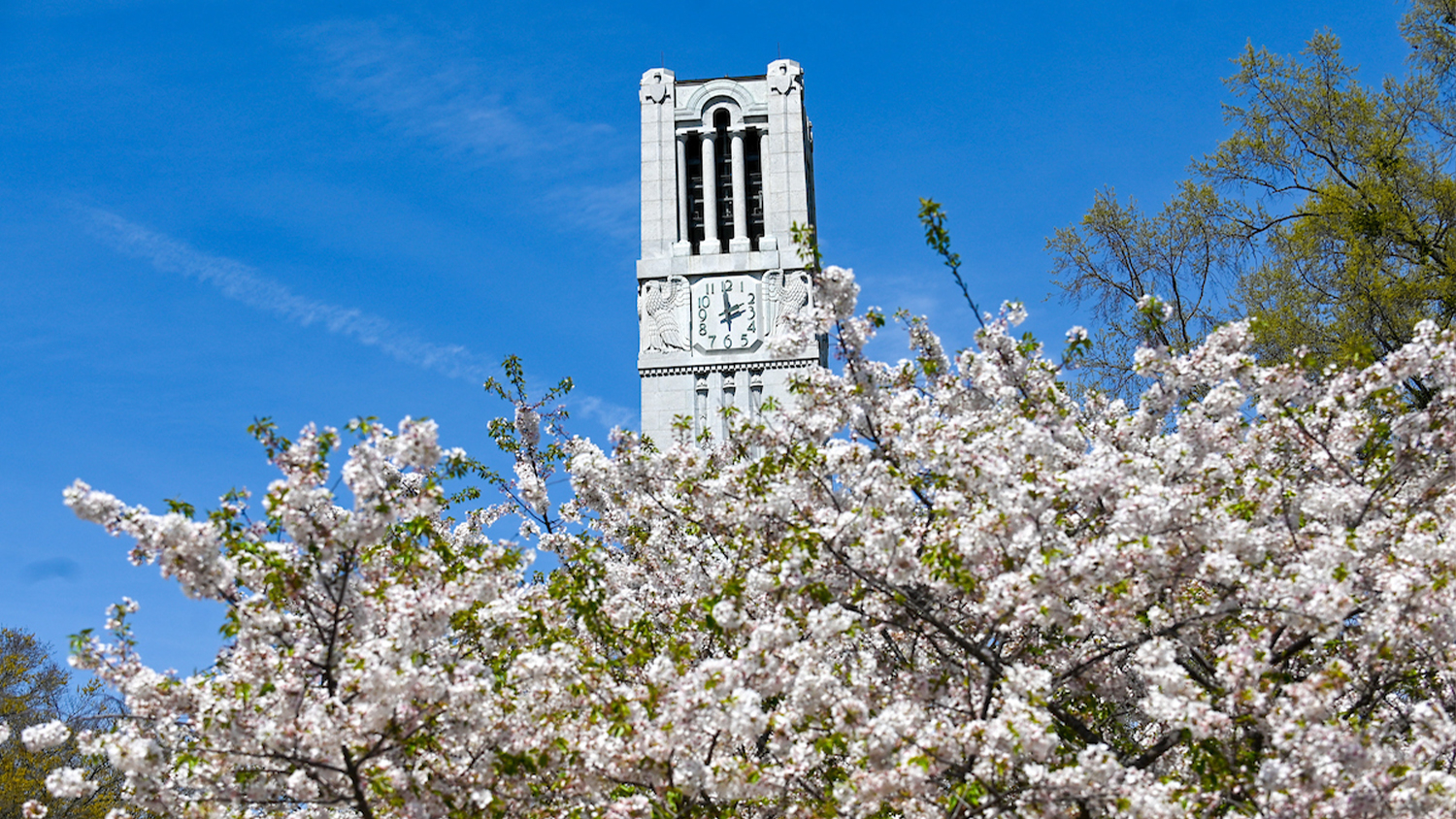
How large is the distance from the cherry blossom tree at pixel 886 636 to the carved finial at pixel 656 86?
30.3m

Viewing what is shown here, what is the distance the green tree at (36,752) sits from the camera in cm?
2478

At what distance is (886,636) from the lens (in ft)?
29.9

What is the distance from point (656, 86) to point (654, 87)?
0.06m

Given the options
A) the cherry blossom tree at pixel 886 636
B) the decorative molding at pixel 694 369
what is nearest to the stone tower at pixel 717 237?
the decorative molding at pixel 694 369

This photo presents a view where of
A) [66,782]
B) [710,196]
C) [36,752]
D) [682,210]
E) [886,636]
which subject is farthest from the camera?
[710,196]

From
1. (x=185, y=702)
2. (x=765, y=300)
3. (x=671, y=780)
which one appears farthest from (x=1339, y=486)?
(x=765, y=300)

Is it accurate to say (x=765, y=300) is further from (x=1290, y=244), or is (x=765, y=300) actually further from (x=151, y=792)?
(x=151, y=792)

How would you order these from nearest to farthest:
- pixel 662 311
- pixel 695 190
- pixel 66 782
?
1. pixel 66 782
2. pixel 662 311
3. pixel 695 190

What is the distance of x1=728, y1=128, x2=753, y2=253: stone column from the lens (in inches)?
1439

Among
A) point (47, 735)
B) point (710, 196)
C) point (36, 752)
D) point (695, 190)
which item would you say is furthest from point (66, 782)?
point (695, 190)

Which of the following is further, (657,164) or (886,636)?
(657,164)

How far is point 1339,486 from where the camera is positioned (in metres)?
9.08

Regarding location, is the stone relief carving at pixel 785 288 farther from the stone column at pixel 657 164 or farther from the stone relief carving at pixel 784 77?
the stone relief carving at pixel 784 77

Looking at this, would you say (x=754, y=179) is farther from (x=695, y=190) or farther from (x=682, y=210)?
(x=682, y=210)
